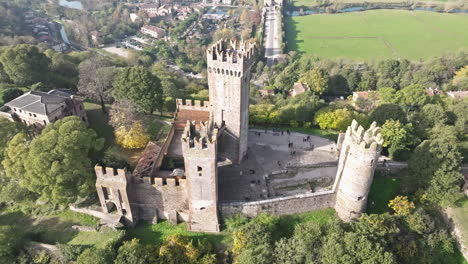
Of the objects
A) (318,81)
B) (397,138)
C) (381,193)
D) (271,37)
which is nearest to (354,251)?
(381,193)

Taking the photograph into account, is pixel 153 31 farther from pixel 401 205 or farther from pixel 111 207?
pixel 401 205

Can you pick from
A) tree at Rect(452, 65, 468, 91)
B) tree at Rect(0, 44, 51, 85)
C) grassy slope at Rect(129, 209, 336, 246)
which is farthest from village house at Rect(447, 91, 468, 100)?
tree at Rect(0, 44, 51, 85)

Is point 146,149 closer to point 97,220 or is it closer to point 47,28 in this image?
point 97,220

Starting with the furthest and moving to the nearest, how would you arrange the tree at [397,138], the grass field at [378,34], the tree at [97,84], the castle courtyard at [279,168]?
the grass field at [378,34]
the tree at [97,84]
the tree at [397,138]
the castle courtyard at [279,168]

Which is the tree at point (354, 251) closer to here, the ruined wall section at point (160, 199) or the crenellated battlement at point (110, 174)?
the ruined wall section at point (160, 199)

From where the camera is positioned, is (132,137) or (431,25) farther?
(431,25)

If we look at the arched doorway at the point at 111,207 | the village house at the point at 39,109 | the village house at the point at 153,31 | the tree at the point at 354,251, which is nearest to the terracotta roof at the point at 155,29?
the village house at the point at 153,31
